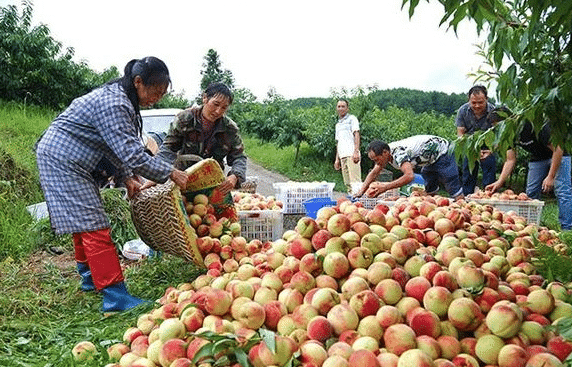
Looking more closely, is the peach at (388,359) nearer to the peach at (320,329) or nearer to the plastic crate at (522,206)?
the peach at (320,329)

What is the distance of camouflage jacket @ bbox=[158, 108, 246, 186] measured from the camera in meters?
4.64

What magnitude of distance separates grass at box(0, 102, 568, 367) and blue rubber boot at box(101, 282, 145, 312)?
10cm

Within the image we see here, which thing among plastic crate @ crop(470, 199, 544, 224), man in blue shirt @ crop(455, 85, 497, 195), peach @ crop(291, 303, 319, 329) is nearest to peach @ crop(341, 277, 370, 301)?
peach @ crop(291, 303, 319, 329)

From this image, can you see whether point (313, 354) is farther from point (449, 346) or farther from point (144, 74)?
point (144, 74)

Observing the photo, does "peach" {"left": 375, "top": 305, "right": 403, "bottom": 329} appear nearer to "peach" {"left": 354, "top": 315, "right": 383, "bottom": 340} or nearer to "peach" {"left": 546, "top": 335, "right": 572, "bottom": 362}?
"peach" {"left": 354, "top": 315, "right": 383, "bottom": 340}

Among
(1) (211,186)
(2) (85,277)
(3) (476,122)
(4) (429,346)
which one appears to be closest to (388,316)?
(4) (429,346)

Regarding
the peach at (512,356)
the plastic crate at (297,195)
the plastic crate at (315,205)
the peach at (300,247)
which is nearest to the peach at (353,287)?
the peach at (300,247)

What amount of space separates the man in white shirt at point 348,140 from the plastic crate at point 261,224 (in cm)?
477

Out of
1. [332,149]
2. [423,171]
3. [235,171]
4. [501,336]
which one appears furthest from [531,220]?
[332,149]

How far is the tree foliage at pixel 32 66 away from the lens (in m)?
16.2

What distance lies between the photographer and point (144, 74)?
3.72m

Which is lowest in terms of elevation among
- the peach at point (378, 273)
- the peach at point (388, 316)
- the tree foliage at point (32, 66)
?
the peach at point (388, 316)

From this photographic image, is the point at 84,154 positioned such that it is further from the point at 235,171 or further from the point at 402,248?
the point at 402,248

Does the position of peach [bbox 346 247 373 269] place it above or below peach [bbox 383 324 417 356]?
above
